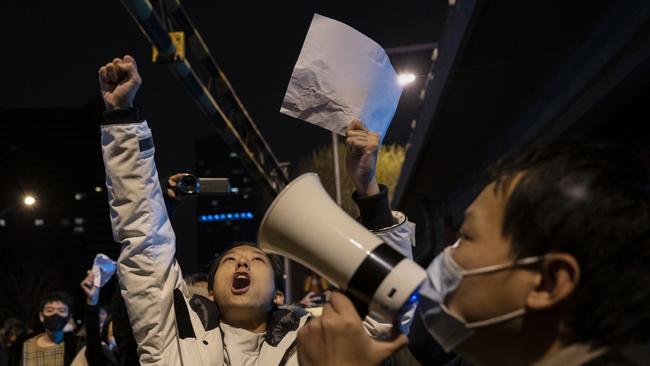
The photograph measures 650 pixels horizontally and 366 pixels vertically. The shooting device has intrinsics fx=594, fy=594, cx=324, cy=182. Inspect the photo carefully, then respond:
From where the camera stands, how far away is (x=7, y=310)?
3591 centimetres

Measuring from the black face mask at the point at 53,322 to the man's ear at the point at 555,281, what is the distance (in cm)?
530

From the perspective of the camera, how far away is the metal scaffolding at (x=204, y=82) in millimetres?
8078

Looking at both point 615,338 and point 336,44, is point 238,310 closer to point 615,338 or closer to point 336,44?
point 336,44

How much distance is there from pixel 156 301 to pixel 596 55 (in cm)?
704

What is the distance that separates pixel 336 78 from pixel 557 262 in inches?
54.5

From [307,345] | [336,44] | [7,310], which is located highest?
[336,44]

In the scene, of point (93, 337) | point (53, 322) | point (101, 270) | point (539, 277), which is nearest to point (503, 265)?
point (539, 277)

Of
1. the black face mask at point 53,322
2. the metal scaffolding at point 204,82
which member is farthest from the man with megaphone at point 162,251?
the metal scaffolding at point 204,82

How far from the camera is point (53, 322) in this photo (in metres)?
5.60

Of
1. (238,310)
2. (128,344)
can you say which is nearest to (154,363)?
(128,344)

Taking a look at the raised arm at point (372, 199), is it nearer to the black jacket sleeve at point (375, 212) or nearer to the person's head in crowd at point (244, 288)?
the black jacket sleeve at point (375, 212)

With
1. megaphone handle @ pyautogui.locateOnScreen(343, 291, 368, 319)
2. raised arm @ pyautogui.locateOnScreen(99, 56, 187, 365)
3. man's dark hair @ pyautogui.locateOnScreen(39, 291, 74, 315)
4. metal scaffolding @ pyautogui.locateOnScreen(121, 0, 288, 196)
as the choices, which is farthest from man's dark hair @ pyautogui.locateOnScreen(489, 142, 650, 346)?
metal scaffolding @ pyautogui.locateOnScreen(121, 0, 288, 196)

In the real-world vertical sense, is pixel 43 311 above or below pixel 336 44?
below

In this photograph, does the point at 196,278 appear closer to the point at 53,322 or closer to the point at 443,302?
the point at 53,322
